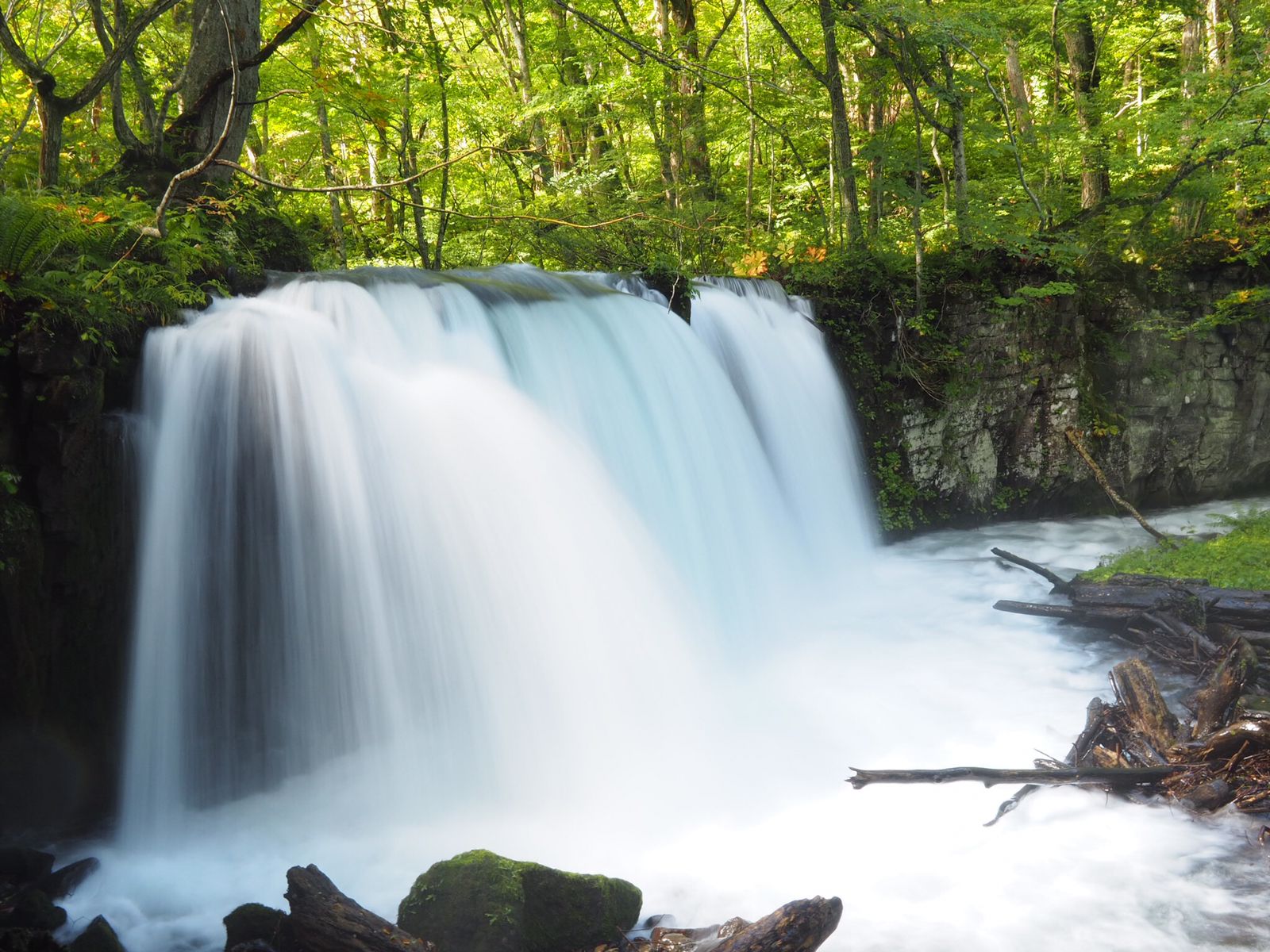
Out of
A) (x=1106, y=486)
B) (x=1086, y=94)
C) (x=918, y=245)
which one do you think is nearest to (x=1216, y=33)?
(x=1086, y=94)

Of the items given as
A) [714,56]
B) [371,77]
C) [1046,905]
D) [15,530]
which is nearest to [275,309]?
[15,530]

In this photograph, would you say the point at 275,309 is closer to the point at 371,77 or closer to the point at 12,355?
the point at 12,355

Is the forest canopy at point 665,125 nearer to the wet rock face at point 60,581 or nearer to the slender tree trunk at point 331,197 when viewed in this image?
the slender tree trunk at point 331,197

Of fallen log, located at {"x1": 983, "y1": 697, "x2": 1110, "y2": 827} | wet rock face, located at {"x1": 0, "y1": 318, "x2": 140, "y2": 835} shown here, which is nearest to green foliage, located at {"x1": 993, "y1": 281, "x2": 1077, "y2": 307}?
fallen log, located at {"x1": 983, "y1": 697, "x2": 1110, "y2": 827}

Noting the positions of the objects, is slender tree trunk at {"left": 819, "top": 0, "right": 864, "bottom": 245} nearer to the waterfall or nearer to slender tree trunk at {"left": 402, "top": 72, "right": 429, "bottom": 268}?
the waterfall

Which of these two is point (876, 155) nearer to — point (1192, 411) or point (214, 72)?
point (1192, 411)

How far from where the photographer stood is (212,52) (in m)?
7.29

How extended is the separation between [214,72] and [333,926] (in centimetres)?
702

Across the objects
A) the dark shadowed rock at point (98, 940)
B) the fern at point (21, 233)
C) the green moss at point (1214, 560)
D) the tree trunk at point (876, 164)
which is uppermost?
the tree trunk at point (876, 164)

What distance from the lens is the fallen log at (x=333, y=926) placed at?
3.17 m

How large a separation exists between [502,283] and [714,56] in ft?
29.4

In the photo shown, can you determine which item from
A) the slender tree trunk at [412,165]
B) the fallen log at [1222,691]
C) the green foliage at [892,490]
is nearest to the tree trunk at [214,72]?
the slender tree trunk at [412,165]

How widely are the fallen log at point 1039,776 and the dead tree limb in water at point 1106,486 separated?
4512mm

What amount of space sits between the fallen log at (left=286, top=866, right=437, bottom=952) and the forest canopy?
13.7 feet
